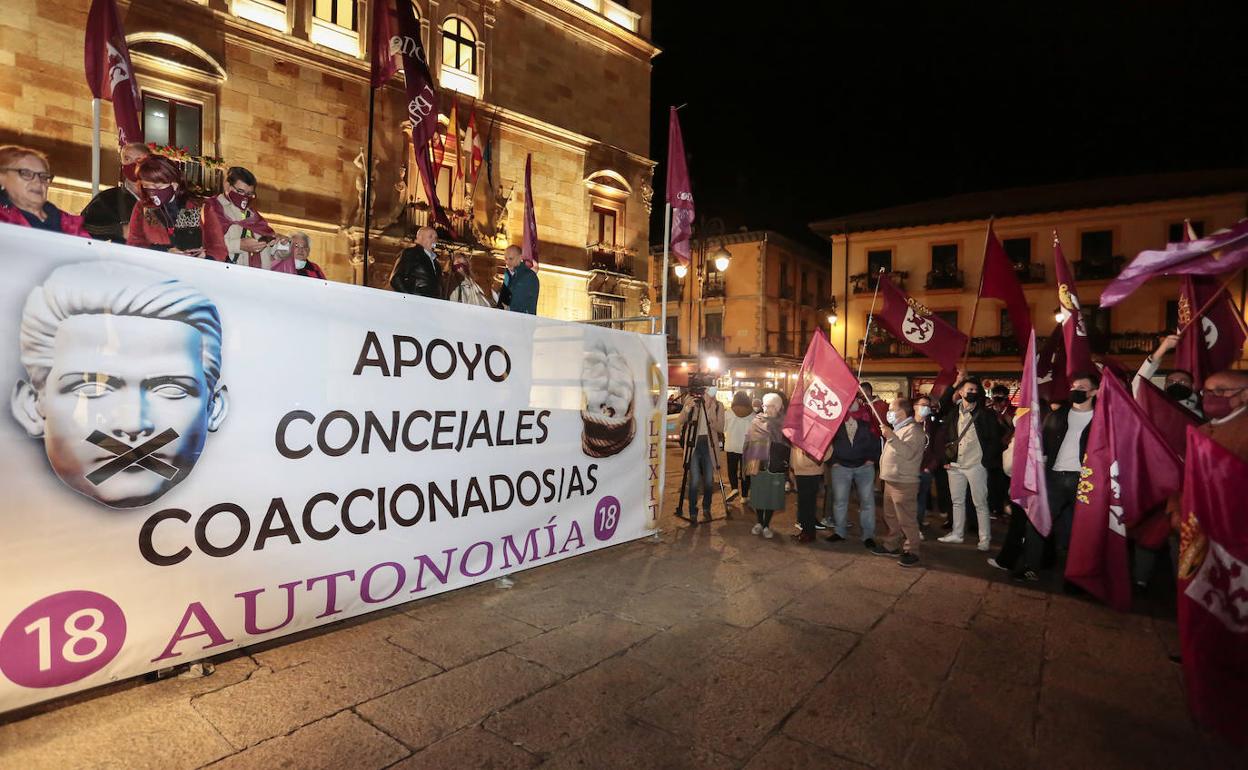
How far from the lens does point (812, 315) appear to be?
42.8 m

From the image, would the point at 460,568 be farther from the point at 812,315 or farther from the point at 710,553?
the point at 812,315

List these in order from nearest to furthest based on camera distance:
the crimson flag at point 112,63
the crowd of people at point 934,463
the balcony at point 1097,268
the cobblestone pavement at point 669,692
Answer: the cobblestone pavement at point 669,692
the crowd of people at point 934,463
the crimson flag at point 112,63
the balcony at point 1097,268

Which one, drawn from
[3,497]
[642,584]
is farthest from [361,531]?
[642,584]

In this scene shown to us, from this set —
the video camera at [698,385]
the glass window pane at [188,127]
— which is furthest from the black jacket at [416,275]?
the glass window pane at [188,127]

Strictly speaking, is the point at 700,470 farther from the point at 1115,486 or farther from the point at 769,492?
the point at 1115,486

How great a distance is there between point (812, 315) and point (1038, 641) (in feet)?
132

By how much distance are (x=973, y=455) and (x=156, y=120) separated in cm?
1642

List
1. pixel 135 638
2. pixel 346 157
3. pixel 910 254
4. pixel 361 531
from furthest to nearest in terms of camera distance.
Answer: pixel 910 254 < pixel 346 157 < pixel 361 531 < pixel 135 638

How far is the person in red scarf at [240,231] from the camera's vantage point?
4.74 m

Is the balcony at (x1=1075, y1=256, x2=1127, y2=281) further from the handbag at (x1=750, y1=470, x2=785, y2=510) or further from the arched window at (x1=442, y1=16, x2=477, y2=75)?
the handbag at (x1=750, y1=470, x2=785, y2=510)

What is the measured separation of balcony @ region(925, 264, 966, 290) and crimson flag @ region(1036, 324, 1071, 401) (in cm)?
2480

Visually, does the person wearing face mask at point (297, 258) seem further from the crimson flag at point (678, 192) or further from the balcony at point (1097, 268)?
the balcony at point (1097, 268)

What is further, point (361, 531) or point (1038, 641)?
point (1038, 641)

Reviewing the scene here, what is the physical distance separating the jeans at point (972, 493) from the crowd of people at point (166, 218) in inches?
256
